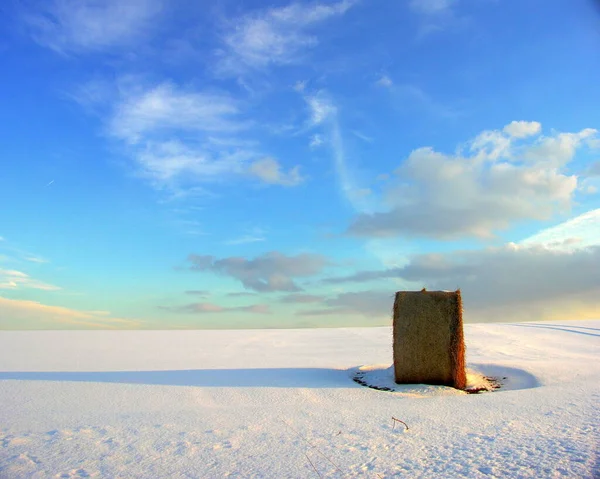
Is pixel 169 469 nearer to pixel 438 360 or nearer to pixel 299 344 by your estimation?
pixel 438 360

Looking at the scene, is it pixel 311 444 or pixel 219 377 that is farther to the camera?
pixel 219 377

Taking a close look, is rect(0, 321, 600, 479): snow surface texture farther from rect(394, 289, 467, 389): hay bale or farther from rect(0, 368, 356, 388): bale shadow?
rect(394, 289, 467, 389): hay bale

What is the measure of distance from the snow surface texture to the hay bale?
0.29 metres

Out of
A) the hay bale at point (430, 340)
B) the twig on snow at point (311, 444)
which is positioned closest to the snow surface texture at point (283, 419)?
the twig on snow at point (311, 444)

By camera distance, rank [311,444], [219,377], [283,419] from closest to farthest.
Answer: [311,444]
[283,419]
[219,377]

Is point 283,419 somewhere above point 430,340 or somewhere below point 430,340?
below

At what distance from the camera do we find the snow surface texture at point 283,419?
289cm

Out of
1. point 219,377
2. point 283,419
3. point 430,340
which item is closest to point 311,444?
point 283,419

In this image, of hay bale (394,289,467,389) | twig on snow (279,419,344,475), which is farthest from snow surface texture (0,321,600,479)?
hay bale (394,289,467,389)

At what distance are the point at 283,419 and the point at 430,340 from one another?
2845 mm

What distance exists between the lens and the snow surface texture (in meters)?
2.89

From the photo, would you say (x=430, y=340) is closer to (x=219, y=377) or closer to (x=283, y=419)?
(x=219, y=377)

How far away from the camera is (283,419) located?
13.3ft

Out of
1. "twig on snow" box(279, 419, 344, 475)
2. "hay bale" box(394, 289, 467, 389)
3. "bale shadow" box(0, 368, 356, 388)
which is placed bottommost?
"twig on snow" box(279, 419, 344, 475)
